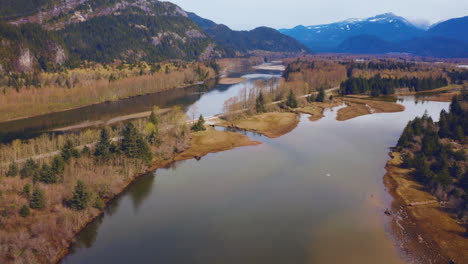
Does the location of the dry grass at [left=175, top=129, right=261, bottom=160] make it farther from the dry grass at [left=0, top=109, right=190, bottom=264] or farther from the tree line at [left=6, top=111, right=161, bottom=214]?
the dry grass at [left=0, top=109, right=190, bottom=264]

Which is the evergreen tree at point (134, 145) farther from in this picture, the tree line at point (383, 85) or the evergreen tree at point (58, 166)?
the tree line at point (383, 85)

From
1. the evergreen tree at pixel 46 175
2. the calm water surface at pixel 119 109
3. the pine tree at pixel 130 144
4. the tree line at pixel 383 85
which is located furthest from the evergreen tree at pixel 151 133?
the tree line at pixel 383 85

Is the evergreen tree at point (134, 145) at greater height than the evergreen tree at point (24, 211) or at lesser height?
greater

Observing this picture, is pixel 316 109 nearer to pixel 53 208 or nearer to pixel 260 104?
pixel 260 104

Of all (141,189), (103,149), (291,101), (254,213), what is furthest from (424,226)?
(291,101)

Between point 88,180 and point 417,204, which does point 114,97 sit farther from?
point 417,204

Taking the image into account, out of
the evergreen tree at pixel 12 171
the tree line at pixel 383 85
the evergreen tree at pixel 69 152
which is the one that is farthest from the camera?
the tree line at pixel 383 85
